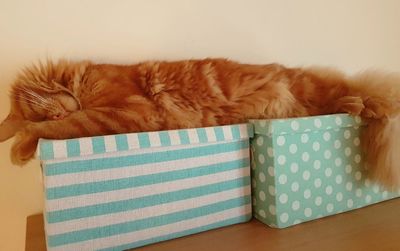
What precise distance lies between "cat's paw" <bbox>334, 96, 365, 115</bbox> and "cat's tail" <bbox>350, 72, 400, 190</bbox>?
2 cm

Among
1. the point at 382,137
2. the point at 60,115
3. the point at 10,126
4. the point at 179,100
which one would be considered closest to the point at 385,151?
the point at 382,137

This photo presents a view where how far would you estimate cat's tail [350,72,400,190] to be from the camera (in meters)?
0.70

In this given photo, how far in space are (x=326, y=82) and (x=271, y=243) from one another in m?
0.46

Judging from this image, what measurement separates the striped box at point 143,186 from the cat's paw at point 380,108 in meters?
0.29

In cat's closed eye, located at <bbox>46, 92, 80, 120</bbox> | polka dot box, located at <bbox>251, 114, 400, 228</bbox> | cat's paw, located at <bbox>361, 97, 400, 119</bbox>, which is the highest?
cat's closed eye, located at <bbox>46, 92, 80, 120</bbox>

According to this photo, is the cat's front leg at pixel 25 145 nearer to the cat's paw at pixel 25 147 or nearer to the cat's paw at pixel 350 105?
the cat's paw at pixel 25 147

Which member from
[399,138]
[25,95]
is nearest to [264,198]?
[399,138]

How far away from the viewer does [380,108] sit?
2.34ft

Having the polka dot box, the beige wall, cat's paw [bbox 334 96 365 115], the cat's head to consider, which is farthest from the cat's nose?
cat's paw [bbox 334 96 365 115]

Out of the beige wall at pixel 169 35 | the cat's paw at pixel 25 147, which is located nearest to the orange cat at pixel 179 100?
the cat's paw at pixel 25 147

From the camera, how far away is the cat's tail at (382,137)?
699 mm

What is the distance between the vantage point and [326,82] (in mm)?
822

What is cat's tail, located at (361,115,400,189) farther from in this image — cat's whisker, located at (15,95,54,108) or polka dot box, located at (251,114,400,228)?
cat's whisker, located at (15,95,54,108)

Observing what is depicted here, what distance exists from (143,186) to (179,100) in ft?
0.66
